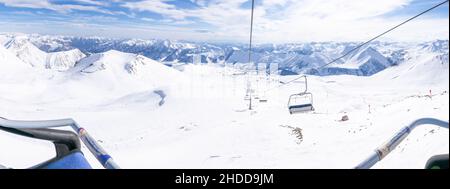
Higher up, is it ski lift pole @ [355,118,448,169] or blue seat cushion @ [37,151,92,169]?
ski lift pole @ [355,118,448,169]

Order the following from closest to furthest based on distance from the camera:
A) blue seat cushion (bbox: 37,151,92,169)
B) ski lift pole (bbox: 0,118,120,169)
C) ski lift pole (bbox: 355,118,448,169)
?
1. ski lift pole (bbox: 355,118,448,169)
2. blue seat cushion (bbox: 37,151,92,169)
3. ski lift pole (bbox: 0,118,120,169)

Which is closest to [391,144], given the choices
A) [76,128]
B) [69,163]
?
[69,163]

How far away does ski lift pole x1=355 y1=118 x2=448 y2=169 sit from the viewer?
246 centimetres

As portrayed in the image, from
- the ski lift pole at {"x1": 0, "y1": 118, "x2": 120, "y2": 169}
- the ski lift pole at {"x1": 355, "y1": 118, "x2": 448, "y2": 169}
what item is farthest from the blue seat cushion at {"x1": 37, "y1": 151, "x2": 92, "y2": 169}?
the ski lift pole at {"x1": 355, "y1": 118, "x2": 448, "y2": 169}

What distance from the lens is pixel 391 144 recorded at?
2584 millimetres

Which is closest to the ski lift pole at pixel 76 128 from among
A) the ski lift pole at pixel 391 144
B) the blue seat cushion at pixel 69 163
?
the blue seat cushion at pixel 69 163

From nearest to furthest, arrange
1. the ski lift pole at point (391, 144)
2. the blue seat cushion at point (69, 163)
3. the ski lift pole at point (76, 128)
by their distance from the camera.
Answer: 1. the ski lift pole at point (391, 144)
2. the blue seat cushion at point (69, 163)
3. the ski lift pole at point (76, 128)

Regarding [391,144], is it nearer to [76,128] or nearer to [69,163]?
[69,163]

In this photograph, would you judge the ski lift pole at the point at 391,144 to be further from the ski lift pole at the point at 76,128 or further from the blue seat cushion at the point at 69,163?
the blue seat cushion at the point at 69,163

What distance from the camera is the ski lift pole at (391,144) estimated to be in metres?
2.46

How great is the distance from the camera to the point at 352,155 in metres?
7.30

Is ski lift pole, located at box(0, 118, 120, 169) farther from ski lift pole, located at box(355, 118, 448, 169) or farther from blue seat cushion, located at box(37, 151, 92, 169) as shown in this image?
ski lift pole, located at box(355, 118, 448, 169)
